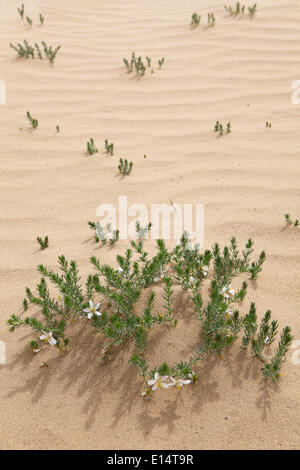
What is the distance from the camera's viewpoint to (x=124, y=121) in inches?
179

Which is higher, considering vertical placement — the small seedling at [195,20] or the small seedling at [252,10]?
the small seedling at [252,10]

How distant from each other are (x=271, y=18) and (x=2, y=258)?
18.4 feet

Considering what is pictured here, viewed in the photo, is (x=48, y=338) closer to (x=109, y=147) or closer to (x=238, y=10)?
(x=109, y=147)

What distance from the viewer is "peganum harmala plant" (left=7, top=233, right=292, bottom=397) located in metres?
2.12

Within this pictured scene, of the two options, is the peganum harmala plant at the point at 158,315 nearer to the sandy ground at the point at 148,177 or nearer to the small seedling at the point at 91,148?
the sandy ground at the point at 148,177

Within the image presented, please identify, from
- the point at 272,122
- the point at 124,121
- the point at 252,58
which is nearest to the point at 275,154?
the point at 272,122

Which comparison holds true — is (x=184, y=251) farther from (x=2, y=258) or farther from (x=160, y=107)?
(x=160, y=107)

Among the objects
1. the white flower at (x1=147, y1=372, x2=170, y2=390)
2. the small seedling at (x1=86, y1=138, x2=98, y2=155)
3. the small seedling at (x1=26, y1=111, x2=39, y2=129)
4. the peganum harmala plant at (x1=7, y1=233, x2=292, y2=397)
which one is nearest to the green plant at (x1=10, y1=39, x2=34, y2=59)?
the small seedling at (x1=26, y1=111, x2=39, y2=129)

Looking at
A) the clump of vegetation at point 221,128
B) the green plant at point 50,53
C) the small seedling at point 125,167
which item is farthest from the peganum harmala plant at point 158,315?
the green plant at point 50,53

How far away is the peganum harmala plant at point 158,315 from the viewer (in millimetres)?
2119
